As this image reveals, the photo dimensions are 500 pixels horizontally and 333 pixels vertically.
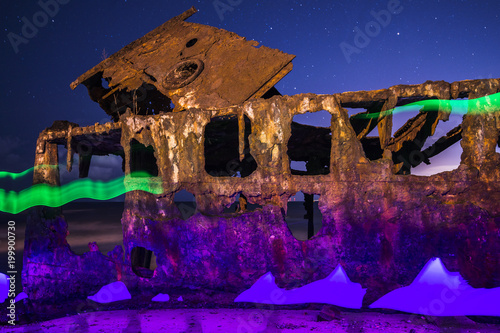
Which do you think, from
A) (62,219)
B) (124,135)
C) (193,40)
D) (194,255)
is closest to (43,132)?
(62,219)

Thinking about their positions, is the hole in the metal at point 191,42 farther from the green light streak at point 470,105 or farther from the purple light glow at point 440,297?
the purple light glow at point 440,297

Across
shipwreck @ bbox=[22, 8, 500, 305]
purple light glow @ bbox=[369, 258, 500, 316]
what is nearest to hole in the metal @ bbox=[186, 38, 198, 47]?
shipwreck @ bbox=[22, 8, 500, 305]

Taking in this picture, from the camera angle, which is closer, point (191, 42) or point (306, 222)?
point (191, 42)

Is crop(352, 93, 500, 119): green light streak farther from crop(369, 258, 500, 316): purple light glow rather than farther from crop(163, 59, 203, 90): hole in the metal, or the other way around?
crop(163, 59, 203, 90): hole in the metal

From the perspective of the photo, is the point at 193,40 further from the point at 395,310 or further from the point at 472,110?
the point at 395,310

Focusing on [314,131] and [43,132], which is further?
[314,131]

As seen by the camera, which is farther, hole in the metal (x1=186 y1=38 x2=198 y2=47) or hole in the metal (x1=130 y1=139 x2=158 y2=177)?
hole in the metal (x1=130 y1=139 x2=158 y2=177)

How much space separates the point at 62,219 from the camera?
25.2 ft

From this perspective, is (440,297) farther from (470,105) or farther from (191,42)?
(191,42)

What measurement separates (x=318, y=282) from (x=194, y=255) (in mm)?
2048

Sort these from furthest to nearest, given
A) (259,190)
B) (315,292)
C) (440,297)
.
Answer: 1. (259,190)
2. (315,292)
3. (440,297)

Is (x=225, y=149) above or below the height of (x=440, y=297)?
above

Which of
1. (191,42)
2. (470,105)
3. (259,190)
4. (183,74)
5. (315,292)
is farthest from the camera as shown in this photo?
(191,42)

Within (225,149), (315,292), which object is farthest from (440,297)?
(225,149)
